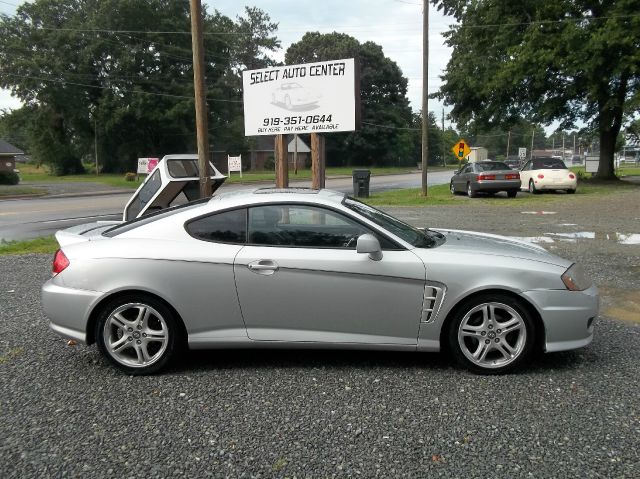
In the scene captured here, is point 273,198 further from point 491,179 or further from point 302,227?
point 491,179

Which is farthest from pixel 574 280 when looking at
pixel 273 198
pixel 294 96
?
pixel 294 96

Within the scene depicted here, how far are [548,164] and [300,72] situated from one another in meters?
14.4

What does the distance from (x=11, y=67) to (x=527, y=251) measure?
5158 centimetres

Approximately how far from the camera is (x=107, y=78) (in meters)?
51.2

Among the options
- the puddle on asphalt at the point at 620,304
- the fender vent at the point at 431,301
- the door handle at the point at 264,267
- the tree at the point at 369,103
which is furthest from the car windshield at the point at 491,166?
the tree at the point at 369,103

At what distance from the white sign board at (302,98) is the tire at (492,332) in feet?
27.8

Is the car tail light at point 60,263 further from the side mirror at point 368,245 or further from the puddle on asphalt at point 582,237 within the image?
the puddle on asphalt at point 582,237

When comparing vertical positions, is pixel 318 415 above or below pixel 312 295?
below

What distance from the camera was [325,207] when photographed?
13.9ft

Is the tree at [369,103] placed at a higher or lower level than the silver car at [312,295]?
higher

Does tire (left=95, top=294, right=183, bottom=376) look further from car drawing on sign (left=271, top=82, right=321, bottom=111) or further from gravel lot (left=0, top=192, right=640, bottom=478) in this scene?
car drawing on sign (left=271, top=82, right=321, bottom=111)

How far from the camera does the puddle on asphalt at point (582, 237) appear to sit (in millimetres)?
9954

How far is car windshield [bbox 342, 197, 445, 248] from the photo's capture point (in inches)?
169

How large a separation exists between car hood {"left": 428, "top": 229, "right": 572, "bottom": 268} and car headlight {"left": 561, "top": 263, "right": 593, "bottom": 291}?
0.20 feet
